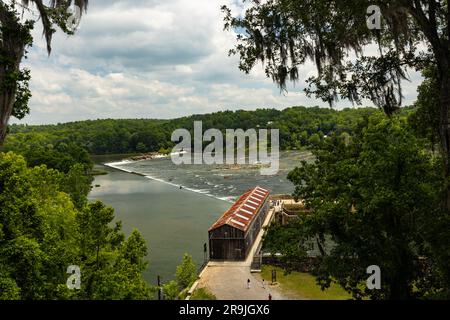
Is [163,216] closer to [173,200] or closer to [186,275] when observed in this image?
[173,200]

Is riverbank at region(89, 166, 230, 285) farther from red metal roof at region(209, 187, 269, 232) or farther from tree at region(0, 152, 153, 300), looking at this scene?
tree at region(0, 152, 153, 300)

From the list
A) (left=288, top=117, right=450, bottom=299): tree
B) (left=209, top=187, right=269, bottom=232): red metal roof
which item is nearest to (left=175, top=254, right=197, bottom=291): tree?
(left=209, top=187, right=269, bottom=232): red metal roof

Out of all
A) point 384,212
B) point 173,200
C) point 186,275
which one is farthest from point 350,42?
point 173,200

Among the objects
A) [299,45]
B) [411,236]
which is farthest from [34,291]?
[411,236]

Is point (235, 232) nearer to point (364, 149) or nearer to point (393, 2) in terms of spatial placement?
point (364, 149)

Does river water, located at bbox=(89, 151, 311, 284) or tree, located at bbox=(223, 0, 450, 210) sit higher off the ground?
tree, located at bbox=(223, 0, 450, 210)

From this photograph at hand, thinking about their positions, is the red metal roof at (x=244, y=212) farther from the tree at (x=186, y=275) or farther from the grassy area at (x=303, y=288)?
the tree at (x=186, y=275)
